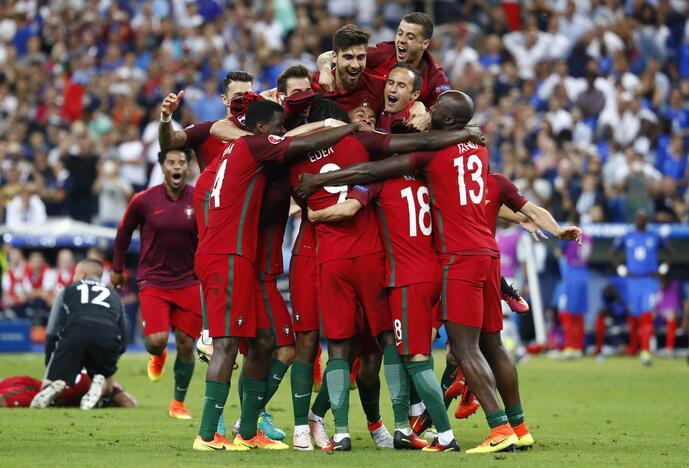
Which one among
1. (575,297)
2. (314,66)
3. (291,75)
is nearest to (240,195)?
(291,75)

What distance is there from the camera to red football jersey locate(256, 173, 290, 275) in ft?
34.0

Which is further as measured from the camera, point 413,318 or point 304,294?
point 304,294

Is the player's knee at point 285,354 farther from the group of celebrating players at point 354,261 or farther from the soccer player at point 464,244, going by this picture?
the soccer player at point 464,244

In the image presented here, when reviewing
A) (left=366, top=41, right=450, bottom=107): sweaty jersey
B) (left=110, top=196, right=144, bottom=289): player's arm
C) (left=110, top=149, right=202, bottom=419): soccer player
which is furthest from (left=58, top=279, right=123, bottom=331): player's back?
(left=366, top=41, right=450, bottom=107): sweaty jersey

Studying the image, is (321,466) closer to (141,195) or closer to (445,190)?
(445,190)

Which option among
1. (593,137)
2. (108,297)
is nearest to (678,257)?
(593,137)

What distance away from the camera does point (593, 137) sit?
2527cm

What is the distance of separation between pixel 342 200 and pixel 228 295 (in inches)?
43.8

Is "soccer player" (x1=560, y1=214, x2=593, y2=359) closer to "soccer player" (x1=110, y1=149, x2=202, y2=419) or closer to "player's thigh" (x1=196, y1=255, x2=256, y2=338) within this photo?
"soccer player" (x1=110, y1=149, x2=202, y2=419)

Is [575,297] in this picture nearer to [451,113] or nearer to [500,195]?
[500,195]

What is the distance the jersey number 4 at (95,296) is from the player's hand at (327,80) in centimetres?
427

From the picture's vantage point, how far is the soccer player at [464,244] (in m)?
9.80

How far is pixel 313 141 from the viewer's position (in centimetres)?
993

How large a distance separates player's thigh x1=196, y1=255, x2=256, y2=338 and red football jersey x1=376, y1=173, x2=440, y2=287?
108 cm
